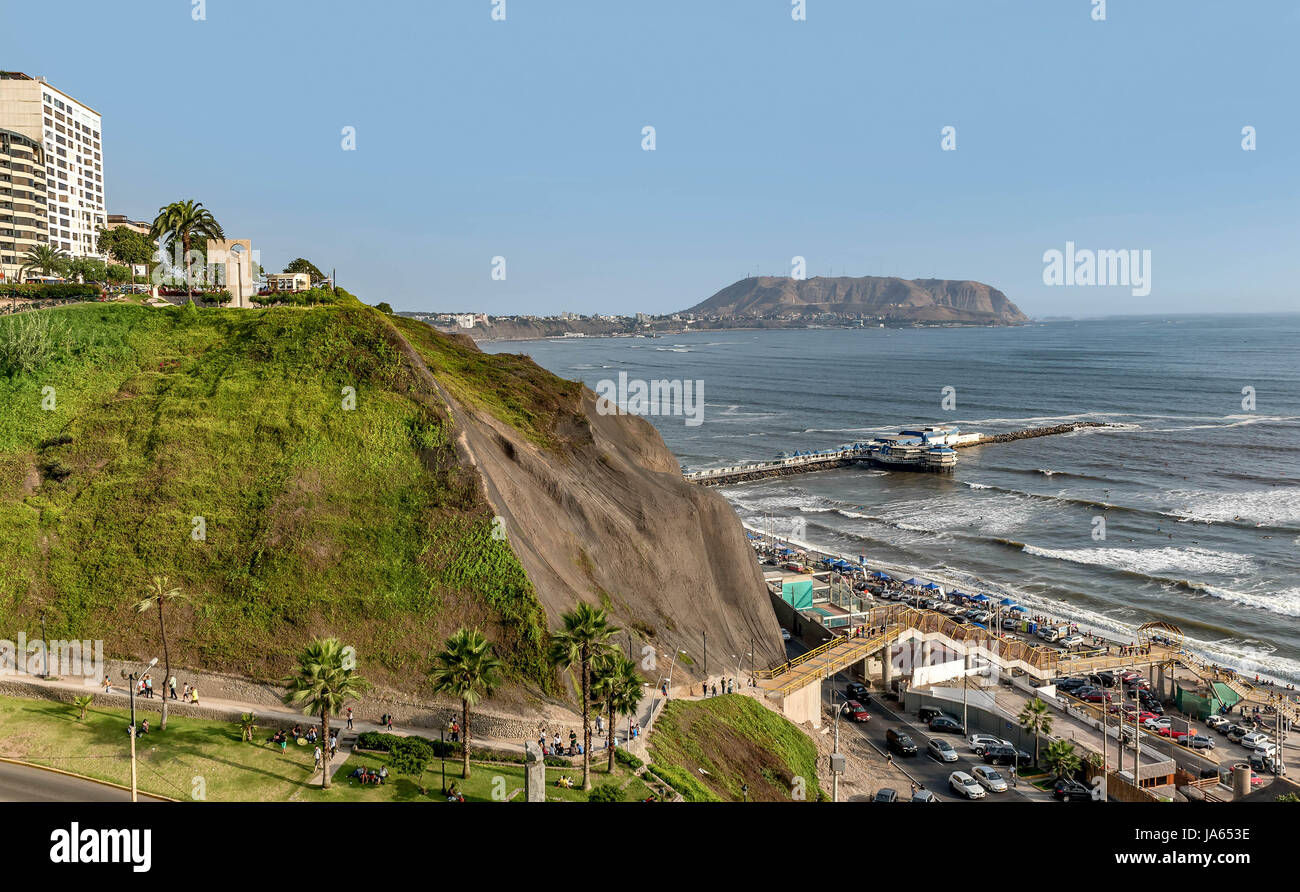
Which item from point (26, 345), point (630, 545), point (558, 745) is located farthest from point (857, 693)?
point (26, 345)

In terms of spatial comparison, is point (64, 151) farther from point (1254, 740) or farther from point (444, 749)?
point (1254, 740)

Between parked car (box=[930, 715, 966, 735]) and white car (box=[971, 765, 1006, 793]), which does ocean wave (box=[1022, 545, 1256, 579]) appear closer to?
parked car (box=[930, 715, 966, 735])

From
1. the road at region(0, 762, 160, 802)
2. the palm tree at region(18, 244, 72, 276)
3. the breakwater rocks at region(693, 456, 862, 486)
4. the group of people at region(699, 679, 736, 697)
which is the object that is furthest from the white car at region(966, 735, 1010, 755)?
the palm tree at region(18, 244, 72, 276)

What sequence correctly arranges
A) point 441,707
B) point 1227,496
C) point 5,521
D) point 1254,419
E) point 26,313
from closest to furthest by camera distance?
1. point 441,707
2. point 5,521
3. point 26,313
4. point 1227,496
5. point 1254,419

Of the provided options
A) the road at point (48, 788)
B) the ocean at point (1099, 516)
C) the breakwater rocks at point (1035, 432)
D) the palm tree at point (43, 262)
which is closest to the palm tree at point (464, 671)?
the road at point (48, 788)
